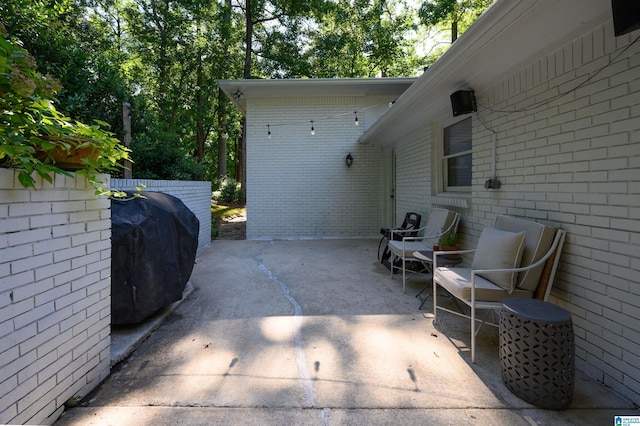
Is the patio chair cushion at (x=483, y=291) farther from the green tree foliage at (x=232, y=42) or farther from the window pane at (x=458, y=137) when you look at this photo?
the green tree foliage at (x=232, y=42)

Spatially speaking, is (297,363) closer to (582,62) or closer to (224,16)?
(582,62)

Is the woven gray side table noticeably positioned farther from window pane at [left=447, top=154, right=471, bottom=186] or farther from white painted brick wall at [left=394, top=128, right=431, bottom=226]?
white painted brick wall at [left=394, top=128, right=431, bottom=226]

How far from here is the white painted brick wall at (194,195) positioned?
4926 mm

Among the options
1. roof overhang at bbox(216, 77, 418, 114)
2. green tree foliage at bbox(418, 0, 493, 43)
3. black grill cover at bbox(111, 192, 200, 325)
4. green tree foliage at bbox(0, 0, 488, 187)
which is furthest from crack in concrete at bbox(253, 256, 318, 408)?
green tree foliage at bbox(418, 0, 493, 43)

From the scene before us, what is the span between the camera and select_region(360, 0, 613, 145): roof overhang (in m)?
1.89

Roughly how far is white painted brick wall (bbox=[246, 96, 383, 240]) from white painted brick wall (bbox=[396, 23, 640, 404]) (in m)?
4.92

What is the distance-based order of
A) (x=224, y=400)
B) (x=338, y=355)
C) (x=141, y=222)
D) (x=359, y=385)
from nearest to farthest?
(x=224, y=400) → (x=359, y=385) → (x=338, y=355) → (x=141, y=222)

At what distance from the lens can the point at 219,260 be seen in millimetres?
5504

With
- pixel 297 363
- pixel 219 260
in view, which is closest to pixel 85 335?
pixel 297 363

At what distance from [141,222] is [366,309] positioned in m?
2.26

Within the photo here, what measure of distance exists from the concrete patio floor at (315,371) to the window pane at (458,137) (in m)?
2.14

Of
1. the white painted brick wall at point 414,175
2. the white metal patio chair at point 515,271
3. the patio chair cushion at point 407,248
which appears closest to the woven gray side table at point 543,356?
the white metal patio chair at point 515,271

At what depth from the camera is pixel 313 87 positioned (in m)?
7.20

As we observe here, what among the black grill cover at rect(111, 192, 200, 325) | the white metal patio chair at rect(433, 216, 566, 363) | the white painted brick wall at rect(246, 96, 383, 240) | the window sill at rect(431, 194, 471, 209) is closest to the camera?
the white metal patio chair at rect(433, 216, 566, 363)
